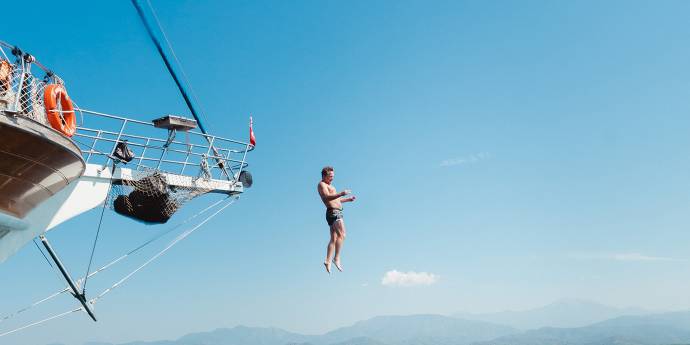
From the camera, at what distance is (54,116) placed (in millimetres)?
11289

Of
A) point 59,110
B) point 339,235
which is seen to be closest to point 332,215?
point 339,235

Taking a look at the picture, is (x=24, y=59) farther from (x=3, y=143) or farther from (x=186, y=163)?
(x=186, y=163)

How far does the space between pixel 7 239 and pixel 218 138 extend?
7.18 meters

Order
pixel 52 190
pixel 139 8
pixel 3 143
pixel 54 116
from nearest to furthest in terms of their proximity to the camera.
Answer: pixel 139 8, pixel 3 143, pixel 54 116, pixel 52 190

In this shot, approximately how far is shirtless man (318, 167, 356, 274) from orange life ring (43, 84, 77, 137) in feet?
24.1

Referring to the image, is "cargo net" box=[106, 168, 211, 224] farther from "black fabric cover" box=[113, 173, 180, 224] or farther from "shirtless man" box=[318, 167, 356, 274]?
"shirtless man" box=[318, 167, 356, 274]

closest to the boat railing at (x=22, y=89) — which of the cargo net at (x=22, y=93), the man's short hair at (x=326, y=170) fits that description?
the cargo net at (x=22, y=93)

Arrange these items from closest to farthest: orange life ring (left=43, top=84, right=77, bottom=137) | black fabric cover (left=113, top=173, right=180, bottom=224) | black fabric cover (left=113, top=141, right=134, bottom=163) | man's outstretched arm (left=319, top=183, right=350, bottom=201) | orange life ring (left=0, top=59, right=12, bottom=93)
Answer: man's outstretched arm (left=319, top=183, right=350, bottom=201), orange life ring (left=0, top=59, right=12, bottom=93), orange life ring (left=43, top=84, right=77, bottom=137), black fabric cover (left=113, top=141, right=134, bottom=163), black fabric cover (left=113, top=173, right=180, bottom=224)

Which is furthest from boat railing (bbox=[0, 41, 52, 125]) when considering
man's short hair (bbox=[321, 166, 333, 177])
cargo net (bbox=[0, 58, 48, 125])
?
man's short hair (bbox=[321, 166, 333, 177])

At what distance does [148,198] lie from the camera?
46.6 feet

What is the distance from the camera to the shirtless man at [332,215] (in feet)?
28.3

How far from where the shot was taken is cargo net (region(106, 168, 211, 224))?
46.2ft

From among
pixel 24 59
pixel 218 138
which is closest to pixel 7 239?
pixel 24 59

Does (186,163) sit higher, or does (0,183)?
(186,163)
